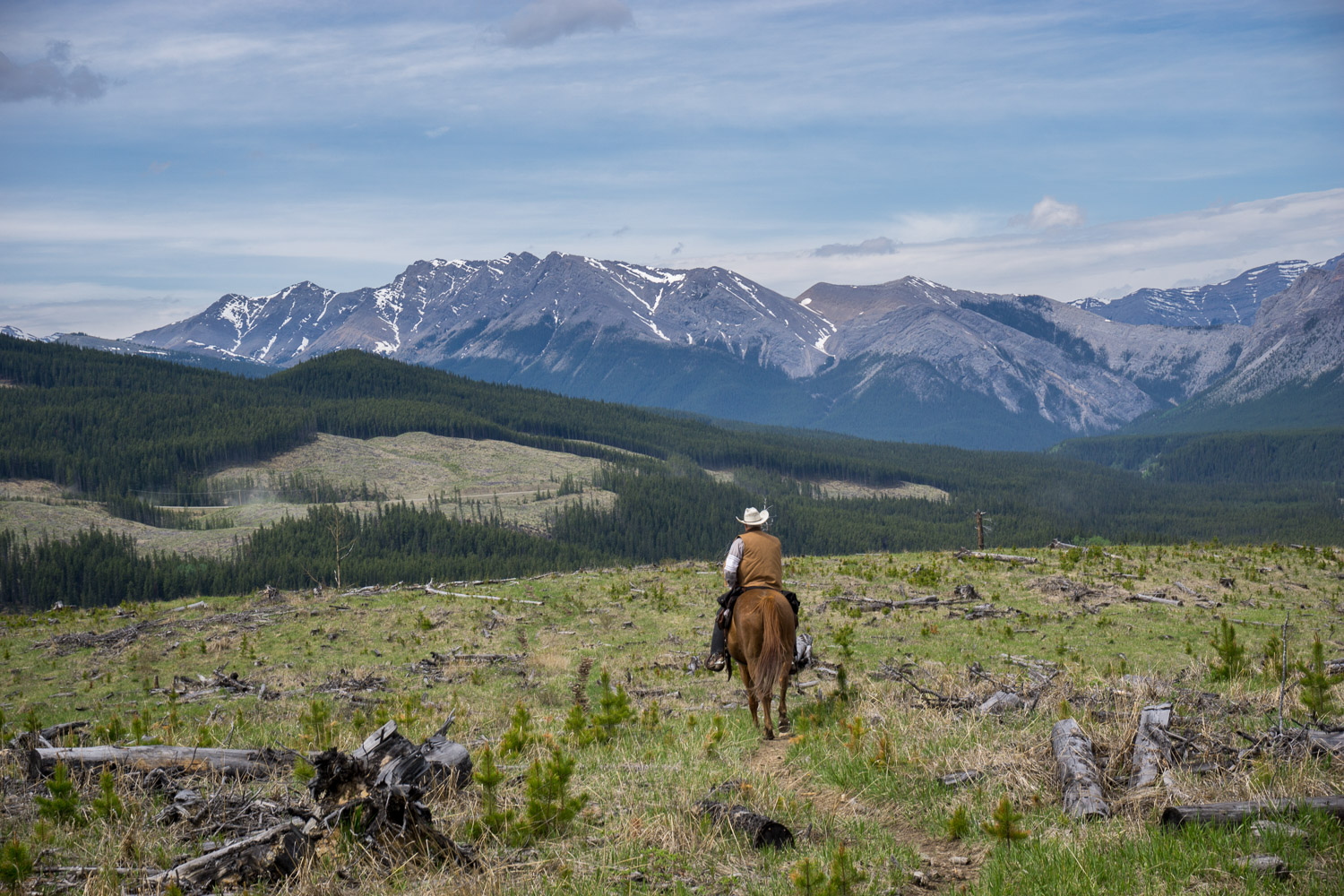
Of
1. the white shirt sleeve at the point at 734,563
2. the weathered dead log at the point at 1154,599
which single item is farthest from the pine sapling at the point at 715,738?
the weathered dead log at the point at 1154,599

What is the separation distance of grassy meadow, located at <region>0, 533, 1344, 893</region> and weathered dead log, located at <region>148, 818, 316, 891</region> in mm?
202

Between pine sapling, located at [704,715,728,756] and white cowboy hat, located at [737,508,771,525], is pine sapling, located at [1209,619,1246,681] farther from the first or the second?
pine sapling, located at [704,715,728,756]

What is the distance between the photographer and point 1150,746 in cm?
876

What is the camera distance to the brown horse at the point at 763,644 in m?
12.8

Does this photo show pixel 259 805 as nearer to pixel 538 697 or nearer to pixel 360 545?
pixel 538 697

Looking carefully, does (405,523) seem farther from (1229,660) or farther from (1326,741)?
(1326,741)

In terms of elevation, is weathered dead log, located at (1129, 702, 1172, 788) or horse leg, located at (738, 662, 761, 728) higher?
weathered dead log, located at (1129, 702, 1172, 788)

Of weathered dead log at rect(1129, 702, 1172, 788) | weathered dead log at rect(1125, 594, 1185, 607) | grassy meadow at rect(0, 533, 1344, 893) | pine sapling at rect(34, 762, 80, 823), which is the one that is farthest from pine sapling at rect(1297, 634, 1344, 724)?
weathered dead log at rect(1125, 594, 1185, 607)

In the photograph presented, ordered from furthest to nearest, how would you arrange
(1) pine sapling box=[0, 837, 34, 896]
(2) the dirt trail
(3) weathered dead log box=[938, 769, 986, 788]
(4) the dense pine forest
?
(4) the dense pine forest
(3) weathered dead log box=[938, 769, 986, 788]
(2) the dirt trail
(1) pine sapling box=[0, 837, 34, 896]

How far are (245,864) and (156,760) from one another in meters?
4.02

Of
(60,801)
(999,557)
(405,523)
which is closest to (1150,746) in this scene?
(60,801)

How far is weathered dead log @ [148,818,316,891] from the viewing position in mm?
7113

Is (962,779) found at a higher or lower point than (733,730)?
higher

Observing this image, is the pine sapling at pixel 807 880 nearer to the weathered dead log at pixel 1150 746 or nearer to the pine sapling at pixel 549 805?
the pine sapling at pixel 549 805
